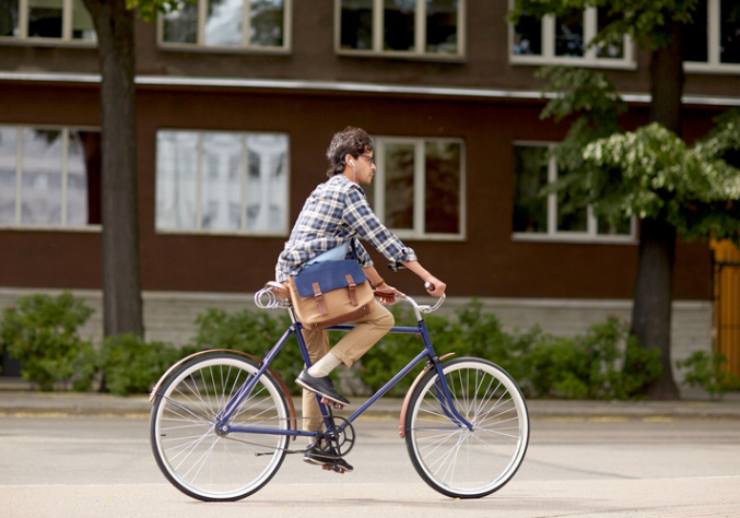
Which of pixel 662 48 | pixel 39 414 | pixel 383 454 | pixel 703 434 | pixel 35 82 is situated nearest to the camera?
pixel 383 454

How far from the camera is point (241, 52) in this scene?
25438 mm

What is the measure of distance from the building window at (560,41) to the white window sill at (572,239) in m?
3.15

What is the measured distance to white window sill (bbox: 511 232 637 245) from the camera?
2603 centimetres

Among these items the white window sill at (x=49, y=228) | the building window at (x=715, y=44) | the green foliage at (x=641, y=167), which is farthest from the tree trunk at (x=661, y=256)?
the white window sill at (x=49, y=228)

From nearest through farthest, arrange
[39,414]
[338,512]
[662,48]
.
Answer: [338,512], [39,414], [662,48]

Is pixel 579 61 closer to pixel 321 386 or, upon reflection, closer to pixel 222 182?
pixel 222 182

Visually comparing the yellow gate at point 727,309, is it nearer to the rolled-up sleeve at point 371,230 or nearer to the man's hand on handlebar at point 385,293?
the man's hand on handlebar at point 385,293

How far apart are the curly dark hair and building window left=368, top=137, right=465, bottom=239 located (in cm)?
1788

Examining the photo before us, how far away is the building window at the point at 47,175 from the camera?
25.1 meters

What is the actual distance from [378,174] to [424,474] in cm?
1827

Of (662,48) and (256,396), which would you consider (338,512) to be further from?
(662,48)

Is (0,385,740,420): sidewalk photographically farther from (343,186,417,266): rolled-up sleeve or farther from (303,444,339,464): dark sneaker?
(343,186,417,266): rolled-up sleeve

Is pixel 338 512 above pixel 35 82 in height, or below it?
below

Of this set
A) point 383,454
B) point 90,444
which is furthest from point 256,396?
point 90,444
